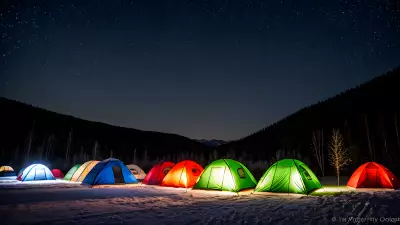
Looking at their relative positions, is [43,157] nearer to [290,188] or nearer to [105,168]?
[105,168]

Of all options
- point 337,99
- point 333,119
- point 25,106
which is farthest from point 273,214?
point 25,106

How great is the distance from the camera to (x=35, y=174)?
22.8 m

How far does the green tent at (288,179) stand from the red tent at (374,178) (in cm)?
457

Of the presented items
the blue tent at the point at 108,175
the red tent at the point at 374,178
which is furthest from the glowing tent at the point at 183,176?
the red tent at the point at 374,178

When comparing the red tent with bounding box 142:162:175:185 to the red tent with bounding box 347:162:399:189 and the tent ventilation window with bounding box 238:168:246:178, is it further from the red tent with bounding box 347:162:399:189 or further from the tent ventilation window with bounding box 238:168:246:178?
the red tent with bounding box 347:162:399:189

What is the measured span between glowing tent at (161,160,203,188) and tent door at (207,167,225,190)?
7.56 ft

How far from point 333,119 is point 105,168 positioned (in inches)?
2723

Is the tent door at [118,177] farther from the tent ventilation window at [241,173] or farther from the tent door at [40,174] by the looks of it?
the tent door at [40,174]

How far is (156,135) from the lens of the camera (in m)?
127

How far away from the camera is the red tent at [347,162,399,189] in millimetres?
15164

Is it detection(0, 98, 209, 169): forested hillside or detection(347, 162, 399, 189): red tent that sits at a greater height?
detection(0, 98, 209, 169): forested hillside

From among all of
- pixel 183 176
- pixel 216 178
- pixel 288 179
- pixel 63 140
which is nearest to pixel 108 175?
pixel 183 176

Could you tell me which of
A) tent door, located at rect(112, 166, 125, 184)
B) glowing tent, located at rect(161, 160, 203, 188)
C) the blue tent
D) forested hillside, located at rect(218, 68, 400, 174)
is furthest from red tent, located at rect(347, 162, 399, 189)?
forested hillside, located at rect(218, 68, 400, 174)

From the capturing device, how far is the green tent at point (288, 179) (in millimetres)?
12117
